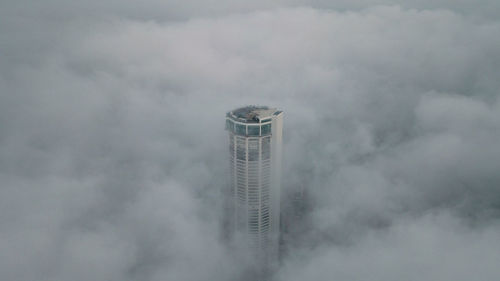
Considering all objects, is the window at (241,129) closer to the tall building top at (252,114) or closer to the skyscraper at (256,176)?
the skyscraper at (256,176)

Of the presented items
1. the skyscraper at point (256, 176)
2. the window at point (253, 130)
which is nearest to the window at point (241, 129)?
the skyscraper at point (256, 176)

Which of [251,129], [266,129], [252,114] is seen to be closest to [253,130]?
[251,129]

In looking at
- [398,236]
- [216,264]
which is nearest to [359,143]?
[398,236]

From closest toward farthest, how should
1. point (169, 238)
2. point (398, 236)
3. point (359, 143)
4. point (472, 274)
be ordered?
point (472, 274), point (398, 236), point (169, 238), point (359, 143)

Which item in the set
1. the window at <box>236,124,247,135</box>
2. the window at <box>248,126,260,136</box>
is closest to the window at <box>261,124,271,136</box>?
the window at <box>248,126,260,136</box>

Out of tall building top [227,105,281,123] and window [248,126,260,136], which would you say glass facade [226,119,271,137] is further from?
tall building top [227,105,281,123]

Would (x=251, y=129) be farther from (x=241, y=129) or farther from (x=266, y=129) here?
(x=266, y=129)

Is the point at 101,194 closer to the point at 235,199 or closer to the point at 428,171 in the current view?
the point at 235,199
